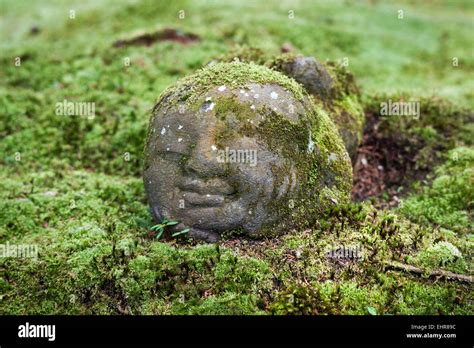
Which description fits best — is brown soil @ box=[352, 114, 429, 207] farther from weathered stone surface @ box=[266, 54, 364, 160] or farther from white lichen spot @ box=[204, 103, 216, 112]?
white lichen spot @ box=[204, 103, 216, 112]

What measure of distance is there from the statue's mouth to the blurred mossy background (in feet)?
2.11

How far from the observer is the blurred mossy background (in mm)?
6172

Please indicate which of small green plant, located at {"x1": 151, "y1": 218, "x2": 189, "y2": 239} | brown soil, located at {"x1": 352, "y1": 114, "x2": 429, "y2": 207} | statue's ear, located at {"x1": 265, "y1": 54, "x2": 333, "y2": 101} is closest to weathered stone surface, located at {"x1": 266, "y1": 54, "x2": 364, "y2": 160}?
statue's ear, located at {"x1": 265, "y1": 54, "x2": 333, "y2": 101}

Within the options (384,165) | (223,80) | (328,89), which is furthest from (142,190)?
(384,165)

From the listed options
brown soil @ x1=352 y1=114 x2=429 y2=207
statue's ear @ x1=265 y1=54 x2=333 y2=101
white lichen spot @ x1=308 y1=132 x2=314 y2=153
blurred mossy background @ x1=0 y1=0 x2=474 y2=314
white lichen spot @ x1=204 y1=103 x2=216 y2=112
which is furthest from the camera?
brown soil @ x1=352 y1=114 x2=429 y2=207

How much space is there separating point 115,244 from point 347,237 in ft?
10.5

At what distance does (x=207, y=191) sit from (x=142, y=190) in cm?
223

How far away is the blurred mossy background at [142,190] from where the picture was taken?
20.2 ft

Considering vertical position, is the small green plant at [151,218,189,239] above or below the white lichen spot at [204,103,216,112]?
below
